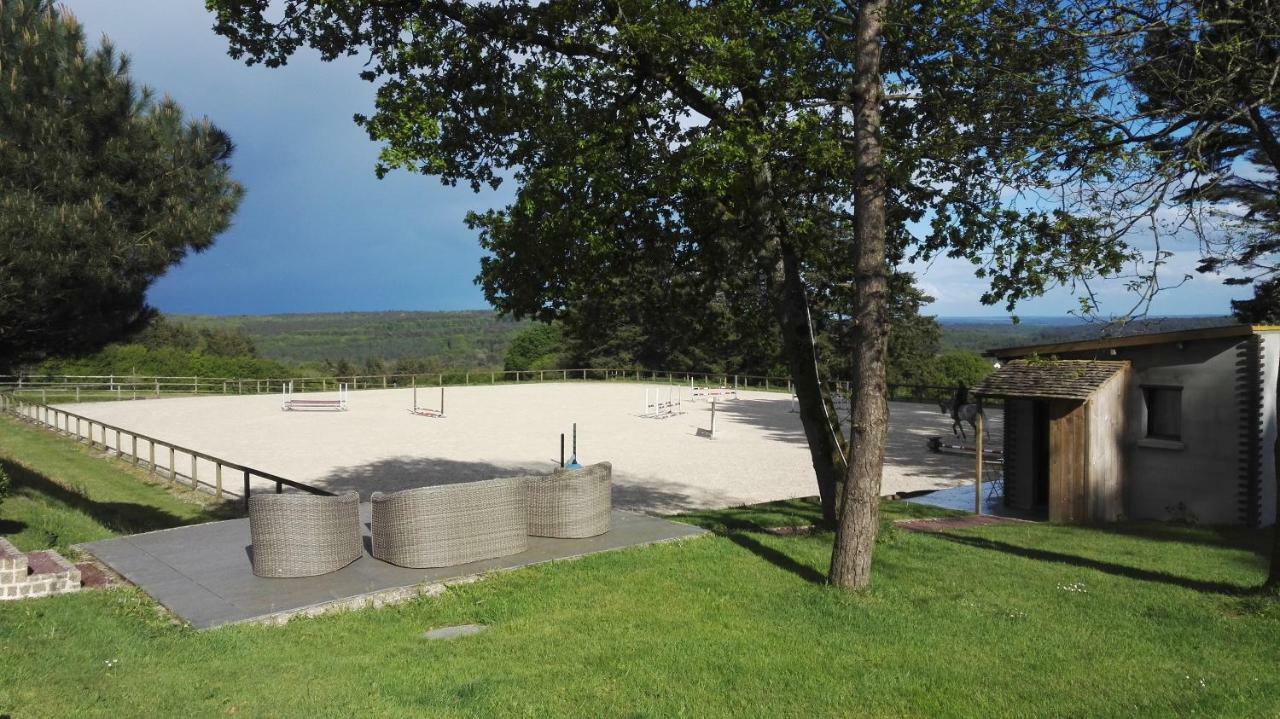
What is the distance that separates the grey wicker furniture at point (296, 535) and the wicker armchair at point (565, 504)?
6.45 feet

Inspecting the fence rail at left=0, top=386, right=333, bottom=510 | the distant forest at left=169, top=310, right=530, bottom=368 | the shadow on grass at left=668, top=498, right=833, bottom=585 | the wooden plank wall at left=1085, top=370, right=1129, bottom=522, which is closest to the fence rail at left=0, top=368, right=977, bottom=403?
the fence rail at left=0, top=386, right=333, bottom=510

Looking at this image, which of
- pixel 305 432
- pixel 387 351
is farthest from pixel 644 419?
pixel 387 351

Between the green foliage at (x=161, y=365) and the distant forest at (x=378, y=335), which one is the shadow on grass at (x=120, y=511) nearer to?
the green foliage at (x=161, y=365)

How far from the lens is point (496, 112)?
9727 mm

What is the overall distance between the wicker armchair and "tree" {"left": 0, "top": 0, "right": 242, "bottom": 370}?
583 cm

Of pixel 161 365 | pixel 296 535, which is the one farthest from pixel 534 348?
pixel 296 535

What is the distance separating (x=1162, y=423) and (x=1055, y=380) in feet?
5.40

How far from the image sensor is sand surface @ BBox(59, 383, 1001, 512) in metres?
16.6

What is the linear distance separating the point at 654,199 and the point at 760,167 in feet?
4.65

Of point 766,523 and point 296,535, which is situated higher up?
point 296,535

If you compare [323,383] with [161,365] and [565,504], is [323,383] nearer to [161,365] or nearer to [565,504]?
[161,365]

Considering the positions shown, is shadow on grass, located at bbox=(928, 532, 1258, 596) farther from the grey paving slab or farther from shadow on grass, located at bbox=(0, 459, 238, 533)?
shadow on grass, located at bbox=(0, 459, 238, 533)

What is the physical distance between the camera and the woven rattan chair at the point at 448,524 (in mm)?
7207

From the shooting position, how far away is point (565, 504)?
8406mm
